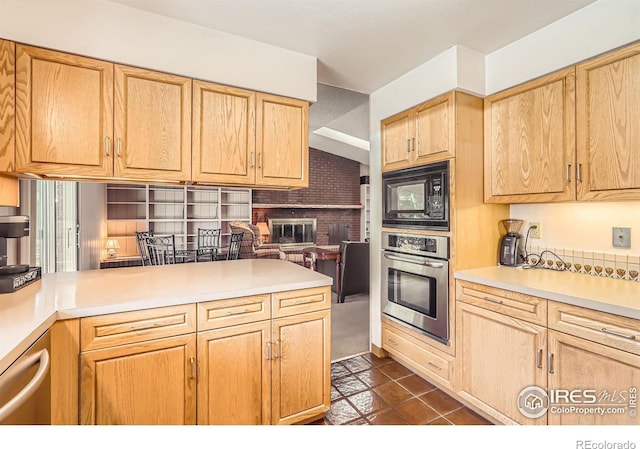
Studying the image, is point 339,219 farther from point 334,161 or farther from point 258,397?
point 258,397

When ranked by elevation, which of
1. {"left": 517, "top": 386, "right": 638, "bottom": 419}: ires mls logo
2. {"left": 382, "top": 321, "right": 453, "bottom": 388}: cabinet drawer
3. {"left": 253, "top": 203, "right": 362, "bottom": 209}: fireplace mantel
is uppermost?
{"left": 253, "top": 203, "right": 362, "bottom": 209}: fireplace mantel

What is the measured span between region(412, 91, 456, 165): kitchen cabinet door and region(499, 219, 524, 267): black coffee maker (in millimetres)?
731

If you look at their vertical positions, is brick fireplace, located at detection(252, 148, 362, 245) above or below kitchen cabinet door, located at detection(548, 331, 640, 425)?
above

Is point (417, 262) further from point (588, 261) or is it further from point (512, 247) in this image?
point (588, 261)

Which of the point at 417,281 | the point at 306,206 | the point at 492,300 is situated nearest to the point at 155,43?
the point at 417,281

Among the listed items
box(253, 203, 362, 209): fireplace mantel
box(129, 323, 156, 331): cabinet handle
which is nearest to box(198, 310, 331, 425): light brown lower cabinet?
box(129, 323, 156, 331): cabinet handle

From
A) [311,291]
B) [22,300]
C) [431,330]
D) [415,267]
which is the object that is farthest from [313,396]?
[22,300]

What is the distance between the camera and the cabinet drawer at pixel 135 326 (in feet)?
4.33

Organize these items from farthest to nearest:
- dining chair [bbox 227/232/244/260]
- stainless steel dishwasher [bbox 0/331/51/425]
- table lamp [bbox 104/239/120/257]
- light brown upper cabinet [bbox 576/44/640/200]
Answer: table lamp [bbox 104/239/120/257]
dining chair [bbox 227/232/244/260]
light brown upper cabinet [bbox 576/44/640/200]
stainless steel dishwasher [bbox 0/331/51/425]

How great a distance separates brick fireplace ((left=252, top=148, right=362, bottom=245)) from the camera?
754 centimetres

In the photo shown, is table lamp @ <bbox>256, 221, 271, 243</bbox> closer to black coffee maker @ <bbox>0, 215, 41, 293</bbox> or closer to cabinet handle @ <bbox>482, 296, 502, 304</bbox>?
black coffee maker @ <bbox>0, 215, 41, 293</bbox>

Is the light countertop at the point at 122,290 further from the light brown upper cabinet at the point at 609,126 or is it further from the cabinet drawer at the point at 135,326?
the light brown upper cabinet at the point at 609,126

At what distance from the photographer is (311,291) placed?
71.7 inches

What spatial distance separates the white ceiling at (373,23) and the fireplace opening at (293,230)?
5408 millimetres
